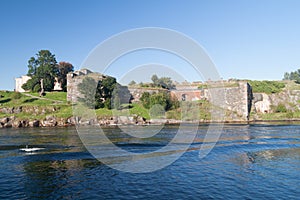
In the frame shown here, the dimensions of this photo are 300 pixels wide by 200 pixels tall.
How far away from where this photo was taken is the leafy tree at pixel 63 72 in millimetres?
95787

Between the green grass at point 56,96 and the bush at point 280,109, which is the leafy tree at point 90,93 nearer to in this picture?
the green grass at point 56,96

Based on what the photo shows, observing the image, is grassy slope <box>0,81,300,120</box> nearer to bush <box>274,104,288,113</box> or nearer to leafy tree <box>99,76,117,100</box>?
bush <box>274,104,288,113</box>

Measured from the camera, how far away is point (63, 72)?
320 ft

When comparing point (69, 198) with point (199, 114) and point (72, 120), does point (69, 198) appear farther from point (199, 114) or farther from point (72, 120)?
point (199, 114)

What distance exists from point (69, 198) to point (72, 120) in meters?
52.5

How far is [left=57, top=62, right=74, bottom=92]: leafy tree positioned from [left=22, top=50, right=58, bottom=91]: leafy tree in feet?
8.91

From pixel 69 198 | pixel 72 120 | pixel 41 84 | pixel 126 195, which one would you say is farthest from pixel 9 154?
pixel 41 84

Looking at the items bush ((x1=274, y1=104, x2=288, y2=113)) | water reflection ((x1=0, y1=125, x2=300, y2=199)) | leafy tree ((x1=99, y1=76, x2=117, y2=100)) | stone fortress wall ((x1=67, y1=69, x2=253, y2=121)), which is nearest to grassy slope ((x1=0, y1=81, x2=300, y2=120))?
bush ((x1=274, y1=104, x2=288, y2=113))

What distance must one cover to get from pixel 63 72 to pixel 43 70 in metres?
8.53

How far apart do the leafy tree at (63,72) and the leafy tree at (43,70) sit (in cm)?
272

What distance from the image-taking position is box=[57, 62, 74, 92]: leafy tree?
95.8 meters

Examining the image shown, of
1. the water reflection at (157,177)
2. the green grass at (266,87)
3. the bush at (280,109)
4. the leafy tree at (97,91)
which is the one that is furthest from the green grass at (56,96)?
the bush at (280,109)

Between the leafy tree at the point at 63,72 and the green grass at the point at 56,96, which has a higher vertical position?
the leafy tree at the point at 63,72

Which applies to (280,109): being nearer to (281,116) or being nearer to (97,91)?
(281,116)
